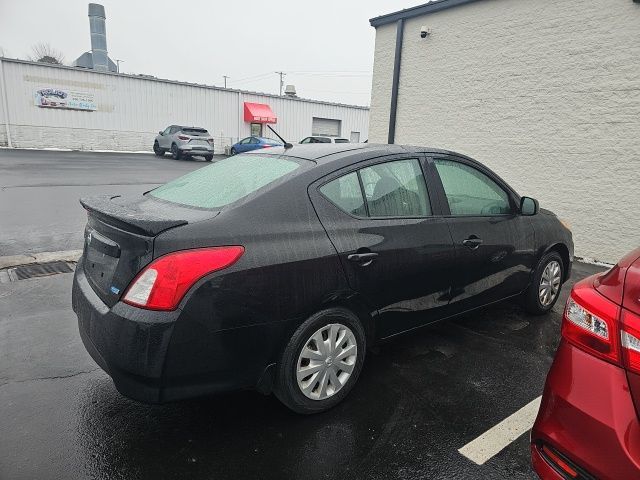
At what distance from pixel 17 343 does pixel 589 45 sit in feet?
Result: 25.0

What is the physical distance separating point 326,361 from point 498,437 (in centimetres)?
104

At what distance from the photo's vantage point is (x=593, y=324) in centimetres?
177

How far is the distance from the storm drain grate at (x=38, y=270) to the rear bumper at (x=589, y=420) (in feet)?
16.2

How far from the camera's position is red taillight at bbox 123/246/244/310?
208 centimetres

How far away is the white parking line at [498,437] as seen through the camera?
7.80 feet

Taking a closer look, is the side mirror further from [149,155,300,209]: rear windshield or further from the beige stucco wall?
the beige stucco wall

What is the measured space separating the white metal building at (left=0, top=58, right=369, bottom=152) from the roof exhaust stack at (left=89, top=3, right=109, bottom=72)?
1551 cm

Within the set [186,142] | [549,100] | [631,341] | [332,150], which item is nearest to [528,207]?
[332,150]

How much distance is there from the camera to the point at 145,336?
6.77 ft

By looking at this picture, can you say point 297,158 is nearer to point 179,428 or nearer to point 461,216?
point 461,216

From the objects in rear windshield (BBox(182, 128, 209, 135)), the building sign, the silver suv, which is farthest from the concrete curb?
the building sign

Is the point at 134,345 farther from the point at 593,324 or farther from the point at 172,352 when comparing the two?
the point at 593,324

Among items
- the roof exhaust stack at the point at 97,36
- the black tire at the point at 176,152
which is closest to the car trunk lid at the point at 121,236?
the black tire at the point at 176,152

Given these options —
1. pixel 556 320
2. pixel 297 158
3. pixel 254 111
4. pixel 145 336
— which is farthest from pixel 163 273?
pixel 254 111
